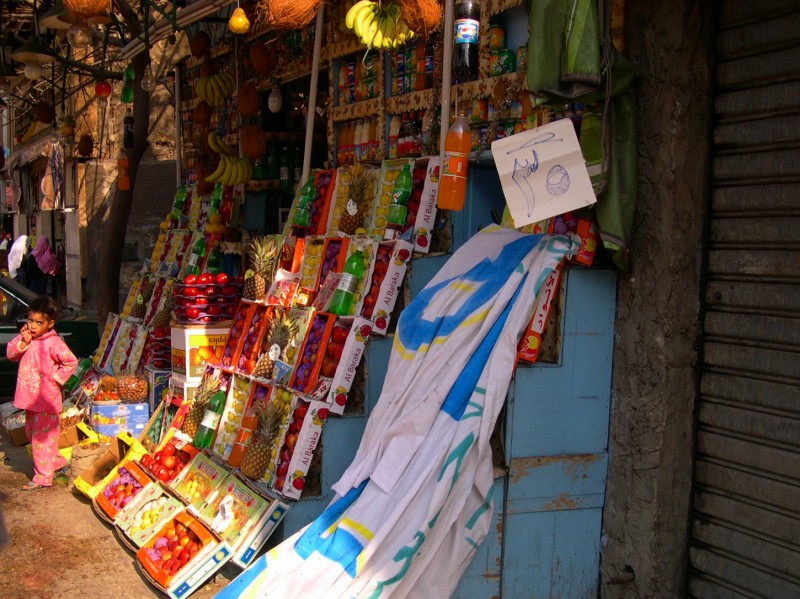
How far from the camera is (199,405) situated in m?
5.62

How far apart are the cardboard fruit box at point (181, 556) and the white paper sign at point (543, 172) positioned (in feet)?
7.93

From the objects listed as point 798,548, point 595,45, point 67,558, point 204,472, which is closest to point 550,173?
point 595,45

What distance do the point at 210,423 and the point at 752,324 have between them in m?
3.32

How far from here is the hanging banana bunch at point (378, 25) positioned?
5172 millimetres

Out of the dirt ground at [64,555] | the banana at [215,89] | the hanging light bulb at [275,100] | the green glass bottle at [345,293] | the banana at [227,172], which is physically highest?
the banana at [215,89]

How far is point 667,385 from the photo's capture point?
12.4 ft

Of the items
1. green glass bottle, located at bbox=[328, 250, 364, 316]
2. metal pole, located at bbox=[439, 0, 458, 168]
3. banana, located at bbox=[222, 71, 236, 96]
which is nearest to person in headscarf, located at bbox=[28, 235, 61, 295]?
banana, located at bbox=[222, 71, 236, 96]

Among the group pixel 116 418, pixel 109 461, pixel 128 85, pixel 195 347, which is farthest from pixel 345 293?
pixel 128 85

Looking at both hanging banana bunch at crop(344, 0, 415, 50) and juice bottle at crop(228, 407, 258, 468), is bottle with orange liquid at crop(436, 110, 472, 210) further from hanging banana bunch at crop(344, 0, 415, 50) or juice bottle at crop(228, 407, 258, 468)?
juice bottle at crop(228, 407, 258, 468)

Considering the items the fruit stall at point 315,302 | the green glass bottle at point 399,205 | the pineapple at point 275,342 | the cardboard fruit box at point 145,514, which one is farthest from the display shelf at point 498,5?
the cardboard fruit box at point 145,514

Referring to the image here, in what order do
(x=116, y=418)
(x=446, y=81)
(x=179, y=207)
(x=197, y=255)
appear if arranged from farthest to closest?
(x=179, y=207)
(x=197, y=255)
(x=116, y=418)
(x=446, y=81)

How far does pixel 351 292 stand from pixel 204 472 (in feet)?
4.78

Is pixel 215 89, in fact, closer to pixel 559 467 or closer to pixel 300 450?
pixel 300 450

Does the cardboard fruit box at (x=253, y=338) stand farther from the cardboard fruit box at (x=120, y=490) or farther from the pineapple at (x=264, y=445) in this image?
the cardboard fruit box at (x=120, y=490)
